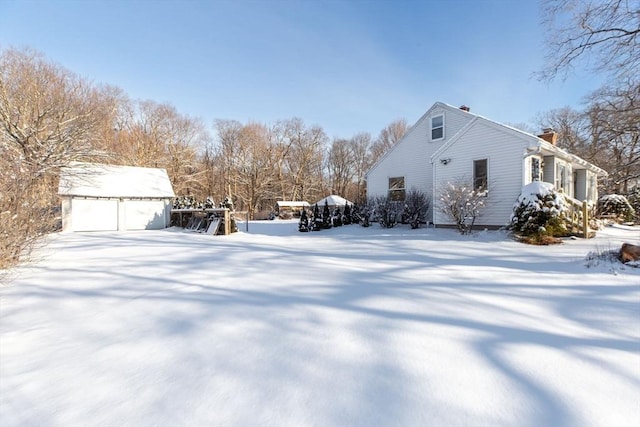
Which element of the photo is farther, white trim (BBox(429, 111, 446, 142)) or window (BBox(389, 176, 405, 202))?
window (BBox(389, 176, 405, 202))

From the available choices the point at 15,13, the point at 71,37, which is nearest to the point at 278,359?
the point at 71,37

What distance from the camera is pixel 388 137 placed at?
4278 centimetres

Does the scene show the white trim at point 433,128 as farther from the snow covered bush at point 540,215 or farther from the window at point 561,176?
the snow covered bush at point 540,215

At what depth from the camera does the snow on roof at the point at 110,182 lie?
54.5ft

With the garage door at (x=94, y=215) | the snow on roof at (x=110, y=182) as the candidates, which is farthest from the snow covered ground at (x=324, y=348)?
the garage door at (x=94, y=215)

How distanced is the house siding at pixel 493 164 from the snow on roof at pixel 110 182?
1799 centimetres

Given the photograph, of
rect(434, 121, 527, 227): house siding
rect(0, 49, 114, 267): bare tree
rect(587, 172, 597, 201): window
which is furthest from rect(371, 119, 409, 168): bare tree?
rect(0, 49, 114, 267): bare tree

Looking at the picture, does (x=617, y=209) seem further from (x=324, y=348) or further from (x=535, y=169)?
(x=324, y=348)

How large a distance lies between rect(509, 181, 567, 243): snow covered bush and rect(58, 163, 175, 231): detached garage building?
65.1 feet

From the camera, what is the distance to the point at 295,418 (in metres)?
1.83

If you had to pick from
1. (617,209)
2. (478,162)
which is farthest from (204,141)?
(617,209)

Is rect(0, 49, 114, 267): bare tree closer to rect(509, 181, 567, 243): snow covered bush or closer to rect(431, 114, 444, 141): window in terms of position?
rect(431, 114, 444, 141): window

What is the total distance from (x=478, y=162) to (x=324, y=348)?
11934 mm

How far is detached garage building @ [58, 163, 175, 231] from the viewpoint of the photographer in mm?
16766
